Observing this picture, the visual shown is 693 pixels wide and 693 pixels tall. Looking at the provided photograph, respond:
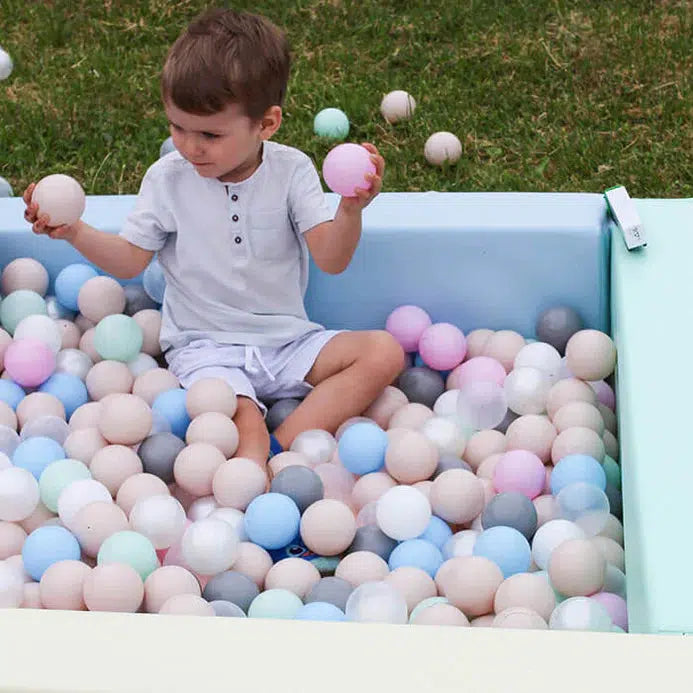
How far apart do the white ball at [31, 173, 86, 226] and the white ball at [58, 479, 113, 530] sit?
37cm

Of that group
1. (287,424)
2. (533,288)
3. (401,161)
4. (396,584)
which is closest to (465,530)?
(396,584)

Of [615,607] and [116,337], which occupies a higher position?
[116,337]

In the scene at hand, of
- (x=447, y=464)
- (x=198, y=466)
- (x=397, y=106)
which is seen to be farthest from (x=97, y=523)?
(x=397, y=106)

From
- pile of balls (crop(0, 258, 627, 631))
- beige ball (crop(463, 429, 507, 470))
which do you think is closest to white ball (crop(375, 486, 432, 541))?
pile of balls (crop(0, 258, 627, 631))

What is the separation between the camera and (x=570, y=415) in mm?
1884

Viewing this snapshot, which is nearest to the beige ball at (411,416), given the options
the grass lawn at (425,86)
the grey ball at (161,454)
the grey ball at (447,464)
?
the grey ball at (447,464)

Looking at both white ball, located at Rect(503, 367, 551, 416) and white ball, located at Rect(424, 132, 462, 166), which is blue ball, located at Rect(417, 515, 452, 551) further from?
white ball, located at Rect(424, 132, 462, 166)

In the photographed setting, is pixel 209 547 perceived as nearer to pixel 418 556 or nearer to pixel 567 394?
pixel 418 556

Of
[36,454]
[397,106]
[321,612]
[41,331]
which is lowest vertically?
[321,612]

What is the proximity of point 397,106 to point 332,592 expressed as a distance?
4.63 ft

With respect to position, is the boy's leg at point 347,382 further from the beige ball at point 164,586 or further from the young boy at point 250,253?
the beige ball at point 164,586

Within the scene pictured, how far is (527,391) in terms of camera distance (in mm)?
1963

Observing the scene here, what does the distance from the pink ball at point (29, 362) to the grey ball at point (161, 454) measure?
243 mm

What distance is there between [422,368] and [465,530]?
1.21ft
